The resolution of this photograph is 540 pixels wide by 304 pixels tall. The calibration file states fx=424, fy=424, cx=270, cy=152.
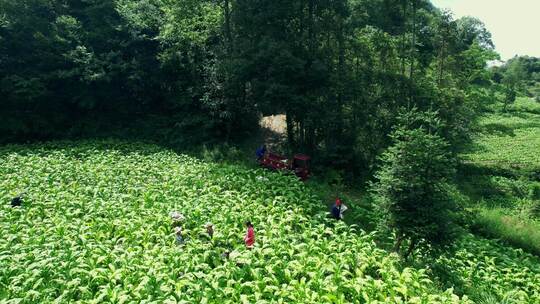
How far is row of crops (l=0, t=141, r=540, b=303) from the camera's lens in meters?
9.39

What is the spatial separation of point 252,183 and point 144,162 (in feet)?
22.6

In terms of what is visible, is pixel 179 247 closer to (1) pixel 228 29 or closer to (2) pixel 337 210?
(2) pixel 337 210

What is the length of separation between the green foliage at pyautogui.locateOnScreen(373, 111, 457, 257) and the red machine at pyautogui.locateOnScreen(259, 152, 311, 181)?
839 cm

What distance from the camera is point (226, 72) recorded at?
25.9m

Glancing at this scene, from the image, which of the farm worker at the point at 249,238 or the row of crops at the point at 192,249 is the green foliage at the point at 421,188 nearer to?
the row of crops at the point at 192,249

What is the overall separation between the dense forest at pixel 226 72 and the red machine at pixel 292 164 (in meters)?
1.86

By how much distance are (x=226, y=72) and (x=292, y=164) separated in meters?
7.73

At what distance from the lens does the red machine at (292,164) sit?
2139 centimetres

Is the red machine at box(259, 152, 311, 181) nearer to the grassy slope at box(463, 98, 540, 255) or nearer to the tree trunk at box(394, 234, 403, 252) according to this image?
the tree trunk at box(394, 234, 403, 252)

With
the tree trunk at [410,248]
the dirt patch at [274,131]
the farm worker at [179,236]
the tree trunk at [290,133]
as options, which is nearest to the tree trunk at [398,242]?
the tree trunk at [410,248]

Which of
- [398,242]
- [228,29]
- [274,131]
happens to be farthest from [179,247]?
[228,29]

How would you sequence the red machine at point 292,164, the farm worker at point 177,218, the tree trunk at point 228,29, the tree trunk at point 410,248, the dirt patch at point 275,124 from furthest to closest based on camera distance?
the dirt patch at point 275,124 → the tree trunk at point 228,29 → the red machine at point 292,164 → the farm worker at point 177,218 → the tree trunk at point 410,248

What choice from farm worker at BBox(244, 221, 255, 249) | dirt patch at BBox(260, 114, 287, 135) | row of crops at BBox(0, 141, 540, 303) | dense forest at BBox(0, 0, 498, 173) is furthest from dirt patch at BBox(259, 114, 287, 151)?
→ farm worker at BBox(244, 221, 255, 249)

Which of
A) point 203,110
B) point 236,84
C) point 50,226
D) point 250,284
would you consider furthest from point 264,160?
point 250,284
